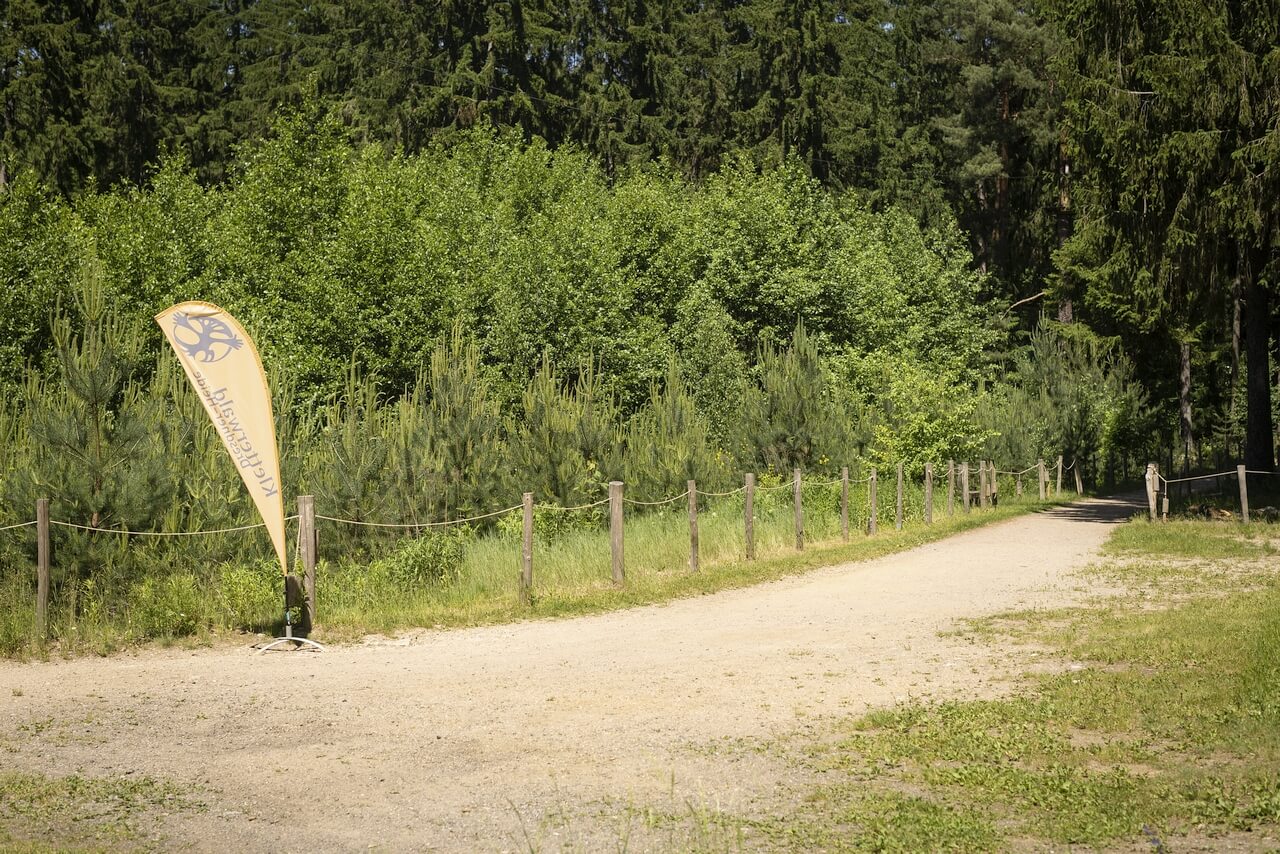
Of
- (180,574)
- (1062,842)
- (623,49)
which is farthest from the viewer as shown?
(623,49)

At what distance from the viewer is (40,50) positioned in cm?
4619

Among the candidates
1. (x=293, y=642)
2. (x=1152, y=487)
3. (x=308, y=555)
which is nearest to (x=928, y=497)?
(x=1152, y=487)

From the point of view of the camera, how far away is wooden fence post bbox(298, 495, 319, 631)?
13.4 meters

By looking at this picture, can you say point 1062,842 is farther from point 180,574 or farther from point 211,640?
point 180,574

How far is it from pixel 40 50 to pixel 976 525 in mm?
38702

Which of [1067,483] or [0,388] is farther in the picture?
[1067,483]

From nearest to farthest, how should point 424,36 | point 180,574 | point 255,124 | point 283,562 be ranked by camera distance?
point 283,562 → point 180,574 → point 255,124 → point 424,36

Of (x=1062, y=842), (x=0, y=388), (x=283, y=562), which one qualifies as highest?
(x=0, y=388)

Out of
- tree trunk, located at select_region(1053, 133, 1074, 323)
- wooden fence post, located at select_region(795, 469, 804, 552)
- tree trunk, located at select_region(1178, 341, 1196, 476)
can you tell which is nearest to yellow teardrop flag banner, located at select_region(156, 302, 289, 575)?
wooden fence post, located at select_region(795, 469, 804, 552)

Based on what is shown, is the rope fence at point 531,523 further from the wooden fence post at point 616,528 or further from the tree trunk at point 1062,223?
the tree trunk at point 1062,223

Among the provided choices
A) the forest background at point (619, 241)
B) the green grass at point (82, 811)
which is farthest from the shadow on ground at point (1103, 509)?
the green grass at point (82, 811)

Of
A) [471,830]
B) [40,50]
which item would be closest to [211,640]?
[471,830]

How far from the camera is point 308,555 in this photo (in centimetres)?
1341

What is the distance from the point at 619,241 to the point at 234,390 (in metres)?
28.6
